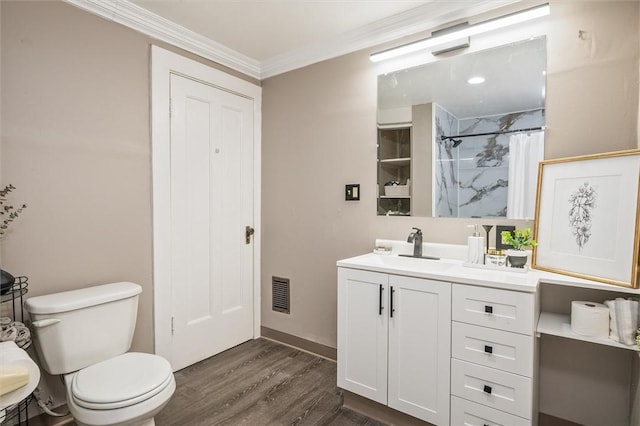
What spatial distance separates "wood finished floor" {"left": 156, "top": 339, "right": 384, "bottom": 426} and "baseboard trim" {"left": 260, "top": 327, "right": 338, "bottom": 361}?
0.06 m

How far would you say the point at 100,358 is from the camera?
5.91 ft

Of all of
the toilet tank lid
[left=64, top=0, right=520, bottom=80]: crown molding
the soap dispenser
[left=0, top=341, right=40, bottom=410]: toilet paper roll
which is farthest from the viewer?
[left=64, top=0, right=520, bottom=80]: crown molding

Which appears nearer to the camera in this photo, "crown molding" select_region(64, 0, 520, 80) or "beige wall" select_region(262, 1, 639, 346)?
"beige wall" select_region(262, 1, 639, 346)

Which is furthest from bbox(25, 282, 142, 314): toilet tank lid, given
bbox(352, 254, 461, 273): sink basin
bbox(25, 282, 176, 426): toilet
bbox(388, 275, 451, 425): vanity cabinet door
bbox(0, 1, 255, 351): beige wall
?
bbox(388, 275, 451, 425): vanity cabinet door

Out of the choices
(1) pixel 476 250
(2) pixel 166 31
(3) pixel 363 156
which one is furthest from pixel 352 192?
(2) pixel 166 31

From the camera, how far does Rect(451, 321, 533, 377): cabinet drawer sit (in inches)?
57.2

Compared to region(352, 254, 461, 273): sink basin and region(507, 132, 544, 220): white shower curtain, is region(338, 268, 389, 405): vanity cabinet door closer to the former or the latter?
region(352, 254, 461, 273): sink basin

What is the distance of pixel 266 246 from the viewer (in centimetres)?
308

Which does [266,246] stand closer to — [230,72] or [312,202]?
[312,202]

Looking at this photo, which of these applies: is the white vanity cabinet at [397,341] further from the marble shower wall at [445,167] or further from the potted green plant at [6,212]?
the potted green plant at [6,212]

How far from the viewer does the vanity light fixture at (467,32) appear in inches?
70.6

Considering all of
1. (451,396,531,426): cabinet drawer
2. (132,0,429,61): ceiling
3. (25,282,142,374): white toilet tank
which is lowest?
(451,396,531,426): cabinet drawer

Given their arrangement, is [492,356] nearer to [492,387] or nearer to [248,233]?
[492,387]

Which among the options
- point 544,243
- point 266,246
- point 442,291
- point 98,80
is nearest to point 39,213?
point 98,80
